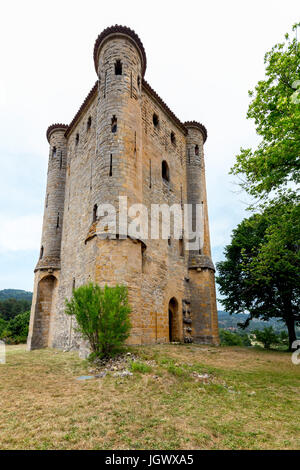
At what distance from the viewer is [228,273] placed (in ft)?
61.9

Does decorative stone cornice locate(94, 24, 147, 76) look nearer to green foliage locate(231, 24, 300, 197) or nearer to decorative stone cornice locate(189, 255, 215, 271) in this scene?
green foliage locate(231, 24, 300, 197)

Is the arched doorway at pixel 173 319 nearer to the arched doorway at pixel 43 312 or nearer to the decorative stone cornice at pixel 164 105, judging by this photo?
the arched doorway at pixel 43 312

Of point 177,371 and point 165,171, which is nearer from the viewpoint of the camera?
point 177,371

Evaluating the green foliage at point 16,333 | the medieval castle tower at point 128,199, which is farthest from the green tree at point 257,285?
the green foliage at point 16,333

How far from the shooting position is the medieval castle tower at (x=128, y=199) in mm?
11016

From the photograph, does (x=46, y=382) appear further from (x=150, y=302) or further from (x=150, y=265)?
(x=150, y=265)

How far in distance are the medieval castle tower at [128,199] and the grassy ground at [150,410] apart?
3.69m

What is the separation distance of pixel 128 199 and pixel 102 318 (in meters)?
5.38

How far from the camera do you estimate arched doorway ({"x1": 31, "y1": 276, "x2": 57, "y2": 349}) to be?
15.2 meters

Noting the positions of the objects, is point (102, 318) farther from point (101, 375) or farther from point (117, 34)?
point (117, 34)

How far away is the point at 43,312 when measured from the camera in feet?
51.6

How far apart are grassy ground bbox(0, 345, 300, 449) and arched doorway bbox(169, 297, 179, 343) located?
723cm

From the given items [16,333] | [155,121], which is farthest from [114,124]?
[16,333]

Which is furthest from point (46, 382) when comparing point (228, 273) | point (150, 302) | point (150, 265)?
point (228, 273)
